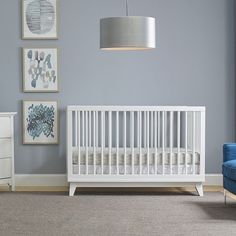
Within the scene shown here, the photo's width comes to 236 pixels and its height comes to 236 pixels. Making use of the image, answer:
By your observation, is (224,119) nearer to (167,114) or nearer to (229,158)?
(167,114)

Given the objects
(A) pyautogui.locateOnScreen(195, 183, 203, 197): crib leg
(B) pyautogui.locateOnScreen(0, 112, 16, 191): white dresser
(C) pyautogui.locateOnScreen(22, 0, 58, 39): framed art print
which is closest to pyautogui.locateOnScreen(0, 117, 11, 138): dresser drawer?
(B) pyautogui.locateOnScreen(0, 112, 16, 191): white dresser

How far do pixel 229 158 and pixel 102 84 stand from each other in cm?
177

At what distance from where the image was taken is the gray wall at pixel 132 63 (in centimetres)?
688

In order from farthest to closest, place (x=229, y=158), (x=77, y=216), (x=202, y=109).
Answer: (x=202, y=109)
(x=229, y=158)
(x=77, y=216)

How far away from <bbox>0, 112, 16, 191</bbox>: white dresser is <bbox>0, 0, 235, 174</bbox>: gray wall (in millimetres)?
304

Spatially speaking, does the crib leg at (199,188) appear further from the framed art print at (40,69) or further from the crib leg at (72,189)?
the framed art print at (40,69)

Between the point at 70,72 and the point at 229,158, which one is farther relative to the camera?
the point at 70,72

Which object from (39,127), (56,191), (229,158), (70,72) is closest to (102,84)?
(70,72)

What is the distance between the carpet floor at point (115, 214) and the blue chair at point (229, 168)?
0.65 ft

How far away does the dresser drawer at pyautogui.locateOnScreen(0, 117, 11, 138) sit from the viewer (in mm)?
6520

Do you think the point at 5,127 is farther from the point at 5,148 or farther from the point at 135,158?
the point at 135,158

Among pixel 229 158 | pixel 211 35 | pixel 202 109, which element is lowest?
pixel 229 158

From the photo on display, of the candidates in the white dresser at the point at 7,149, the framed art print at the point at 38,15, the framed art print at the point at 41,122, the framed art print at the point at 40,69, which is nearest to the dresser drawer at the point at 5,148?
the white dresser at the point at 7,149

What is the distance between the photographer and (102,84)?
6910mm
